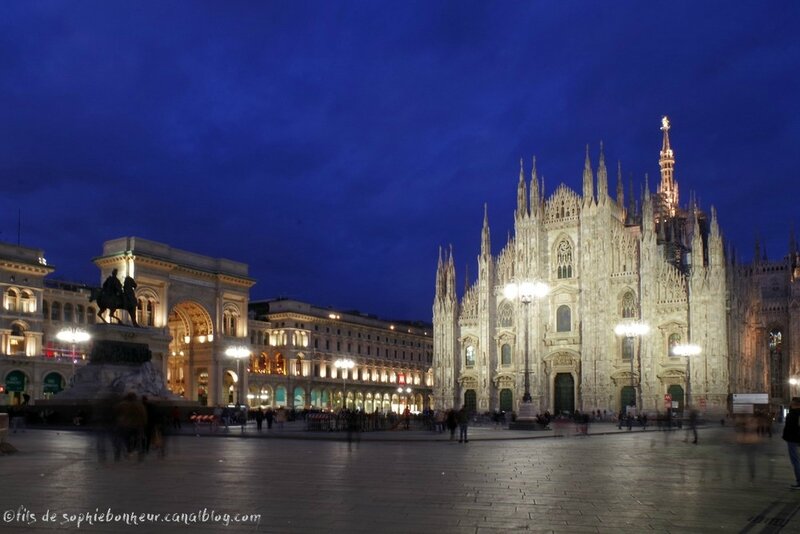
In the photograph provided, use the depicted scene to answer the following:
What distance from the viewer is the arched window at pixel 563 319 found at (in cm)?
7050

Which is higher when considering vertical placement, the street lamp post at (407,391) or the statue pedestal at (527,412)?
the statue pedestal at (527,412)

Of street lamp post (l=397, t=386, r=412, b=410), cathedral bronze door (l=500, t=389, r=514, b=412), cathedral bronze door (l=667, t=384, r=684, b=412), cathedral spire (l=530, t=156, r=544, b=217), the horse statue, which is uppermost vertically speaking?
cathedral spire (l=530, t=156, r=544, b=217)

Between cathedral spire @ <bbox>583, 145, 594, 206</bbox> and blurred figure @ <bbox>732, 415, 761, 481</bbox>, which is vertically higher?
cathedral spire @ <bbox>583, 145, 594, 206</bbox>

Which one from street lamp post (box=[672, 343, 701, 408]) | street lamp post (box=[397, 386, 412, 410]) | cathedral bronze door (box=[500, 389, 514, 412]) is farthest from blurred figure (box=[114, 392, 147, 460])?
street lamp post (box=[397, 386, 412, 410])

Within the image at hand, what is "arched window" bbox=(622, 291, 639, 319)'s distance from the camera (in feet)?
219

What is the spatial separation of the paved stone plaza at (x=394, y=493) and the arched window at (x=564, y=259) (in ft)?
164

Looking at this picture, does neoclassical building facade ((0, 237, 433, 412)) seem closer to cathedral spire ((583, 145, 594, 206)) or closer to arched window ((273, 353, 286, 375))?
arched window ((273, 353, 286, 375))

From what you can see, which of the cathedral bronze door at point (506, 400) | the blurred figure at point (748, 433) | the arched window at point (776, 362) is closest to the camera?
the blurred figure at point (748, 433)

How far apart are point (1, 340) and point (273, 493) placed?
203 feet

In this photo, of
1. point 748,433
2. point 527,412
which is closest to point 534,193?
point 527,412

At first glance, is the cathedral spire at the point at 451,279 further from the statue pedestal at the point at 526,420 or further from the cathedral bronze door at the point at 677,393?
the statue pedestal at the point at 526,420

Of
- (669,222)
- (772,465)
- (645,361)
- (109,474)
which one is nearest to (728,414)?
(645,361)

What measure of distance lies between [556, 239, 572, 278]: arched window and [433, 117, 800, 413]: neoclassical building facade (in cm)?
10

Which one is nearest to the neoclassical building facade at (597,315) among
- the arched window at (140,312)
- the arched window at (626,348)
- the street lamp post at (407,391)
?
the arched window at (626,348)
